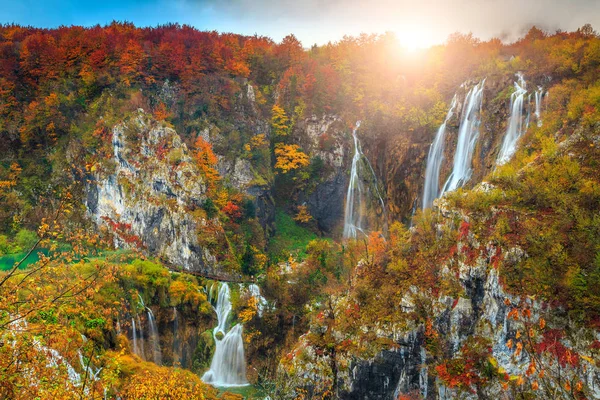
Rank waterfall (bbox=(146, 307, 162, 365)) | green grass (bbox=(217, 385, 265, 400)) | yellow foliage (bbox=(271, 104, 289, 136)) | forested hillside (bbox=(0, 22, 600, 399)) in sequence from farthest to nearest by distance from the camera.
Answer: yellow foliage (bbox=(271, 104, 289, 136))
waterfall (bbox=(146, 307, 162, 365))
green grass (bbox=(217, 385, 265, 400))
forested hillside (bbox=(0, 22, 600, 399))

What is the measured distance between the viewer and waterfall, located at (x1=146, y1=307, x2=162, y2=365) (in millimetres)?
24728

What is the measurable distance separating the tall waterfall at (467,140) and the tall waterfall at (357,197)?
34.2ft

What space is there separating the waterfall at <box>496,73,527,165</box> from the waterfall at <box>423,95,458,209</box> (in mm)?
5880

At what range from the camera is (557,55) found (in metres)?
27.0

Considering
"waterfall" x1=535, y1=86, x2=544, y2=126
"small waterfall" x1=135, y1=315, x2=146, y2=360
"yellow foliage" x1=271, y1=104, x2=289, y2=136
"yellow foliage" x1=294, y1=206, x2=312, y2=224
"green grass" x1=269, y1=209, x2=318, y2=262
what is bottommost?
"small waterfall" x1=135, y1=315, x2=146, y2=360

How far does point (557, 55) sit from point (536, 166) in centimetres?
1274

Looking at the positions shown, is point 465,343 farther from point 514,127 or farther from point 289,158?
point 289,158

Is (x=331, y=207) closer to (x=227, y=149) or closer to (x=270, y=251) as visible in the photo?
(x=270, y=251)

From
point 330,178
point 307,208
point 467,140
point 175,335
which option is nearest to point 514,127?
point 467,140

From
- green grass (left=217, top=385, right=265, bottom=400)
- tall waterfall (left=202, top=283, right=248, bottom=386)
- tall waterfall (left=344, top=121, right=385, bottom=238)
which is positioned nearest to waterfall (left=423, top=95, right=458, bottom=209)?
tall waterfall (left=344, top=121, right=385, bottom=238)

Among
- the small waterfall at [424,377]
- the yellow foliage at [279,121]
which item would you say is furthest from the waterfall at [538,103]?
the yellow foliage at [279,121]

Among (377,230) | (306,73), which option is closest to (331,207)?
(377,230)

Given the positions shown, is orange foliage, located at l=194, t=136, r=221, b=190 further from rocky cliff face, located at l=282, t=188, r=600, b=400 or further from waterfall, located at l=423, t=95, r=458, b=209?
waterfall, located at l=423, t=95, r=458, b=209

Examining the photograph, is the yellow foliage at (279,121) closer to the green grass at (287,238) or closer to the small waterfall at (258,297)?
the green grass at (287,238)
